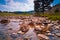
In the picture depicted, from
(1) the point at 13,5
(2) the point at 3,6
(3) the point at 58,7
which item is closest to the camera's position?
(2) the point at 3,6

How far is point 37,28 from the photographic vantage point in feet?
10.0

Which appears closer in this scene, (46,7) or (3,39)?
(3,39)

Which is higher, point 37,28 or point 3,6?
point 3,6

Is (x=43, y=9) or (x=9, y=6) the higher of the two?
(x=9, y=6)

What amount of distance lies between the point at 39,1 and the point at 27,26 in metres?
9.20

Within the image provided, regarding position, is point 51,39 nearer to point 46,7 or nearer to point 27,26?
point 27,26

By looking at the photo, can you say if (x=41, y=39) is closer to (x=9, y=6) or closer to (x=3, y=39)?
(x=3, y=39)

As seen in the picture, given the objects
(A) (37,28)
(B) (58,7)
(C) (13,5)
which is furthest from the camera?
(B) (58,7)

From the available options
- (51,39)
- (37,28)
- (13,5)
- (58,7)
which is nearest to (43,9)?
(58,7)

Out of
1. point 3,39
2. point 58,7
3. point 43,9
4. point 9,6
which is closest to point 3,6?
point 9,6

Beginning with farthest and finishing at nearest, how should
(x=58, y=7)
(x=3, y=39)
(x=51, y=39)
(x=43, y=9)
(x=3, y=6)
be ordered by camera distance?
(x=43, y=9) → (x=58, y=7) → (x=3, y=6) → (x=51, y=39) → (x=3, y=39)

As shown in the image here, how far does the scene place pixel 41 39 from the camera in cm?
221

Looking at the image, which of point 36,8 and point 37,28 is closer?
point 37,28

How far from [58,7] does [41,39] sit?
24.7 ft
